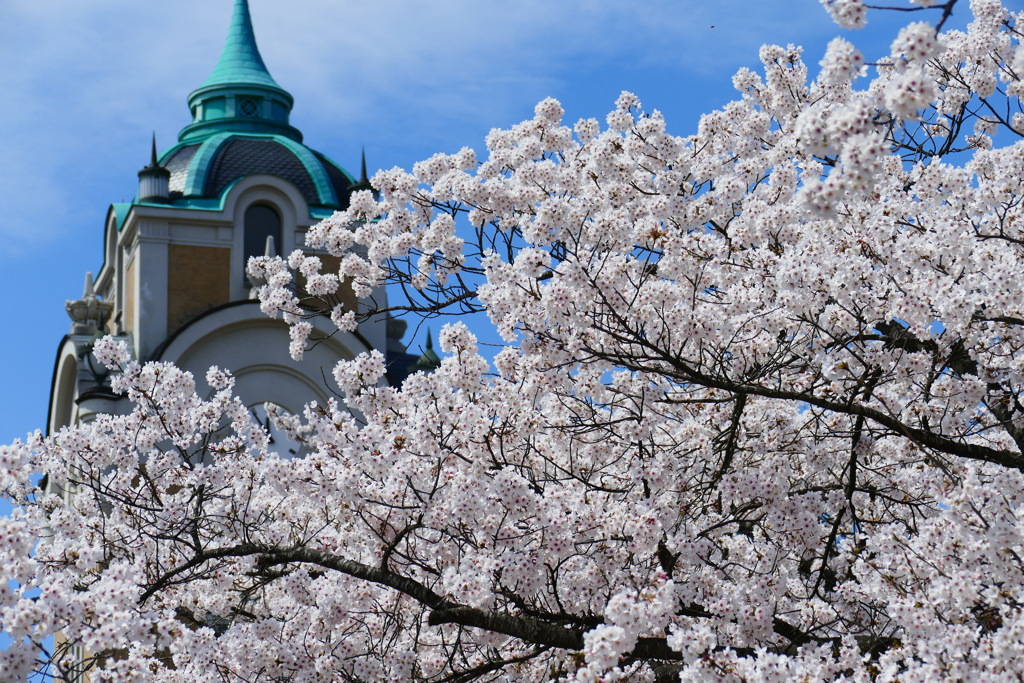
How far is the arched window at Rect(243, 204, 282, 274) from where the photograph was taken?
2681 cm

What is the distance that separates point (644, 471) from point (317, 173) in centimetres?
2084

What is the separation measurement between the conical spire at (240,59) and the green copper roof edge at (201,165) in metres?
2.73

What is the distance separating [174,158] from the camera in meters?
28.9

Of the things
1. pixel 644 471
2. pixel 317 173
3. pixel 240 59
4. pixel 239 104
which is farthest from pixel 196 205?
pixel 644 471

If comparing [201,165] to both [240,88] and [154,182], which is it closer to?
[154,182]

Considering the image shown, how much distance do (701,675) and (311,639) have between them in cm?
353

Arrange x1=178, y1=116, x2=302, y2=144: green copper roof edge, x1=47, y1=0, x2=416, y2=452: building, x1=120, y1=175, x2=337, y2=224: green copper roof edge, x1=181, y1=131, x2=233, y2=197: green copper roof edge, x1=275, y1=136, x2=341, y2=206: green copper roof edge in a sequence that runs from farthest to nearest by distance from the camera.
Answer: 1. x1=178, y1=116, x2=302, y2=144: green copper roof edge
2. x1=275, y1=136, x2=341, y2=206: green copper roof edge
3. x1=181, y1=131, x2=233, y2=197: green copper roof edge
4. x1=120, y1=175, x2=337, y2=224: green copper roof edge
5. x1=47, y1=0, x2=416, y2=452: building

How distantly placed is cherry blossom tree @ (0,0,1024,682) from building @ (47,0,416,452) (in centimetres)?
1433

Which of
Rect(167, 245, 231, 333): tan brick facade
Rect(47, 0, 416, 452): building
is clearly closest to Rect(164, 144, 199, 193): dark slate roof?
Rect(47, 0, 416, 452): building

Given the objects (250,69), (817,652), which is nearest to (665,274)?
(817,652)

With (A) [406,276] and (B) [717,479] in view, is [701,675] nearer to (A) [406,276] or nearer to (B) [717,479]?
(B) [717,479]

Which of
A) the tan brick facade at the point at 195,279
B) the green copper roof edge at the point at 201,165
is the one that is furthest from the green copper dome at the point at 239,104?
the tan brick facade at the point at 195,279

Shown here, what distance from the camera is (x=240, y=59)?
3142cm

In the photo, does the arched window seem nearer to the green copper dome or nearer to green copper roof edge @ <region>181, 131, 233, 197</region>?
green copper roof edge @ <region>181, 131, 233, 197</region>
